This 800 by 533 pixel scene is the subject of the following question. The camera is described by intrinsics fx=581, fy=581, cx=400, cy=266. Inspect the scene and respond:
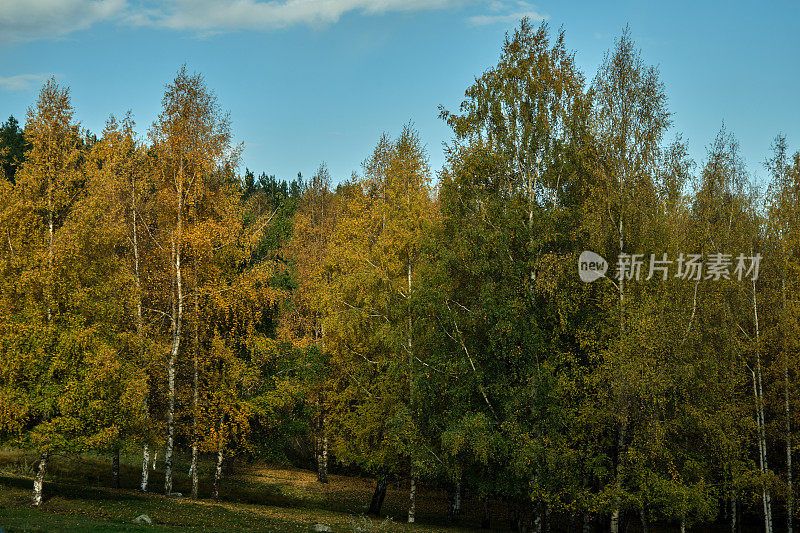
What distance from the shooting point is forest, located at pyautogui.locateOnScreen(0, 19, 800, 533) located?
1866 centimetres

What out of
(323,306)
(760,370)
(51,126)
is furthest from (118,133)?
(760,370)

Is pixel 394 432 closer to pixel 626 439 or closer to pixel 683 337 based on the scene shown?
pixel 626 439

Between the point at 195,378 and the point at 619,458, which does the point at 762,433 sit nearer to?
the point at 619,458

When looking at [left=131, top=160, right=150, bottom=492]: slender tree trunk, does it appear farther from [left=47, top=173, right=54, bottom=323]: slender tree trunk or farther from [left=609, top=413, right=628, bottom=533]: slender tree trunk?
[left=609, top=413, right=628, bottom=533]: slender tree trunk

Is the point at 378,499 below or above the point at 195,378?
below

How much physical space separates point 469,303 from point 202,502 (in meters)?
13.8

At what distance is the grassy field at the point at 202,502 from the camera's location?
706 inches

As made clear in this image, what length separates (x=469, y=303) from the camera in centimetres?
2184

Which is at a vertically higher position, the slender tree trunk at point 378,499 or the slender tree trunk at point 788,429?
the slender tree trunk at point 788,429

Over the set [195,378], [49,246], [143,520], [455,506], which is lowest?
[455,506]

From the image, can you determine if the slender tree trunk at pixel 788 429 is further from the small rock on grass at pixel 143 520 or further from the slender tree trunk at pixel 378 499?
the small rock on grass at pixel 143 520

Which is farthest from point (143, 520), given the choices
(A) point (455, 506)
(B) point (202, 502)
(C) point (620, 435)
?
(A) point (455, 506)

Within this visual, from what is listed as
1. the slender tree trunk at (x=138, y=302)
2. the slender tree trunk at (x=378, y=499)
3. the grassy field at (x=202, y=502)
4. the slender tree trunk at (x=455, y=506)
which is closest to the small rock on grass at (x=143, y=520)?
the grassy field at (x=202, y=502)

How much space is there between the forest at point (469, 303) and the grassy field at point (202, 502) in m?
1.59
